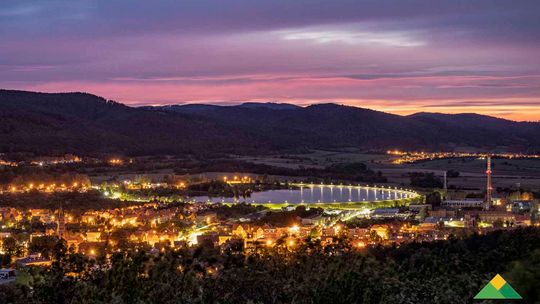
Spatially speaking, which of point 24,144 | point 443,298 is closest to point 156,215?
point 443,298

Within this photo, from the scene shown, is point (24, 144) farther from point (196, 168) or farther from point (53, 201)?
point (53, 201)

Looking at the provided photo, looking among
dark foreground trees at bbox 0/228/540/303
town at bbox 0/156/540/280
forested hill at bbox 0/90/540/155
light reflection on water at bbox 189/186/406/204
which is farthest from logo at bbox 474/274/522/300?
forested hill at bbox 0/90/540/155

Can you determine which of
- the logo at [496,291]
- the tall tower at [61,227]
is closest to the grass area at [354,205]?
the tall tower at [61,227]

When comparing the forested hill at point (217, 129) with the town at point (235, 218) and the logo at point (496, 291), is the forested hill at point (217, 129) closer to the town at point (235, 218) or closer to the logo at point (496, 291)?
the town at point (235, 218)

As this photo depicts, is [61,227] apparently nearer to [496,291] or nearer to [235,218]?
[235,218]

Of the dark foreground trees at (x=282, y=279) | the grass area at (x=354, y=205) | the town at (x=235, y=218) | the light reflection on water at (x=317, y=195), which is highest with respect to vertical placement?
the dark foreground trees at (x=282, y=279)

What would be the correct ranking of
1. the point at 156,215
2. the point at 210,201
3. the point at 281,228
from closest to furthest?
1. the point at 281,228
2. the point at 156,215
3. the point at 210,201
